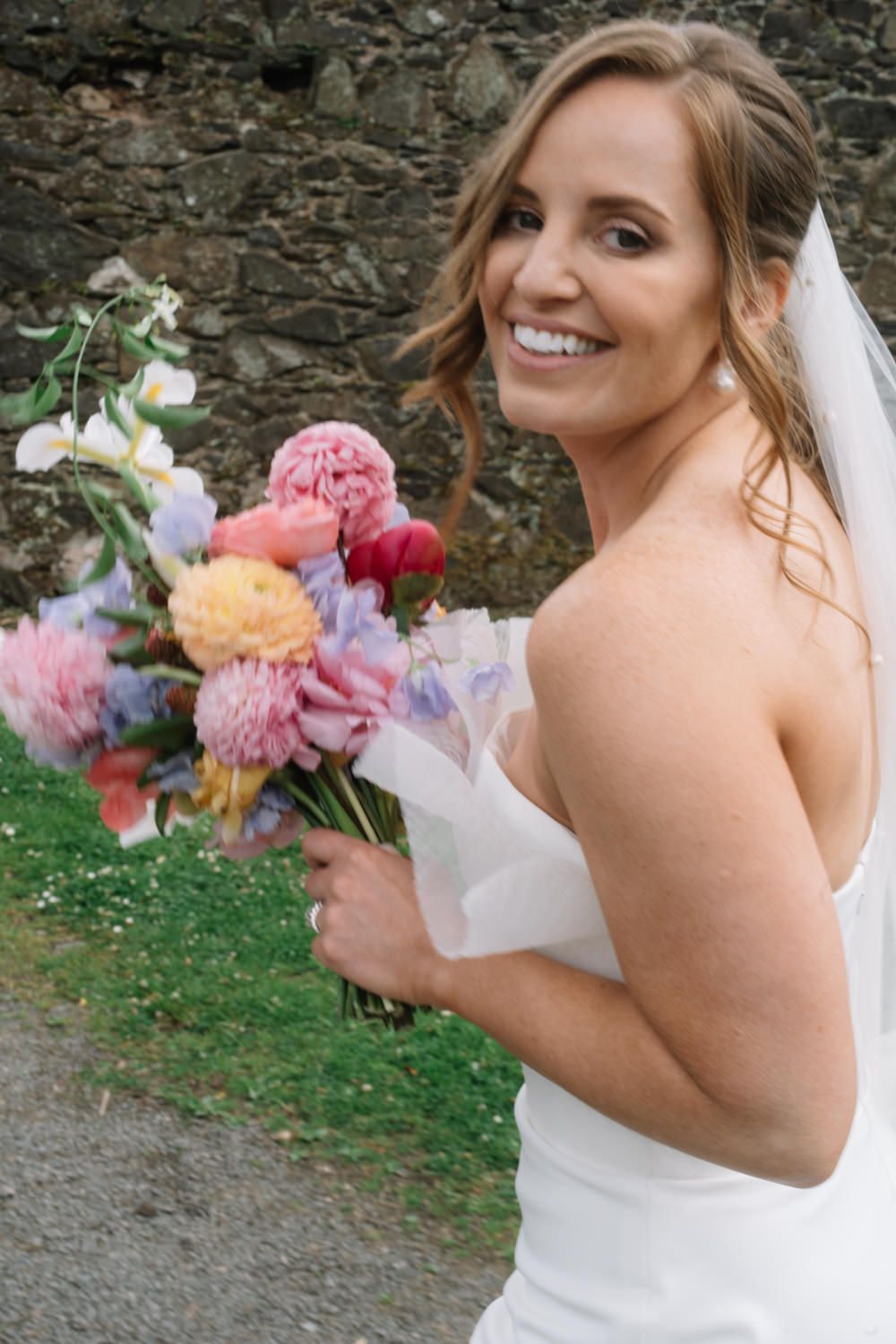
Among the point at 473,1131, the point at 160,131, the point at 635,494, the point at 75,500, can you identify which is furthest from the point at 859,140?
the point at 635,494

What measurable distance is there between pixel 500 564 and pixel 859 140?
347 centimetres

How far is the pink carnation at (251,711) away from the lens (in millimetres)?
1597

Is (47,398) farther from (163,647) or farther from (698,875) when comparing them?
(698,875)

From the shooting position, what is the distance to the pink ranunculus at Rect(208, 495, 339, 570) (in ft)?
5.56

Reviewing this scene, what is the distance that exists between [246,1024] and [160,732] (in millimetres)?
2775

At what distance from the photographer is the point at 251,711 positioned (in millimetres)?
1590

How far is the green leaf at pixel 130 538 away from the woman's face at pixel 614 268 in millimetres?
507

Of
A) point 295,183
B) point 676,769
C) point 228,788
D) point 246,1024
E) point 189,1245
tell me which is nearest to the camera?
point 676,769

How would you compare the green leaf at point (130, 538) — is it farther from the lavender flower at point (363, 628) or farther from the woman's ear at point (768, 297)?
the woman's ear at point (768, 297)

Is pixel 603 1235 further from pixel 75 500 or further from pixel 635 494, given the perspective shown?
pixel 75 500

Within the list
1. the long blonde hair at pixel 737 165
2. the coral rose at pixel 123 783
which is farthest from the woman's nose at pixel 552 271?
the coral rose at pixel 123 783

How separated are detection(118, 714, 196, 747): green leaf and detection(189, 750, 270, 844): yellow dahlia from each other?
0.04 meters

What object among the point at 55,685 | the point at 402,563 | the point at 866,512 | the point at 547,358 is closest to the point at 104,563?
the point at 55,685

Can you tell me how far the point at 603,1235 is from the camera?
5.13ft
